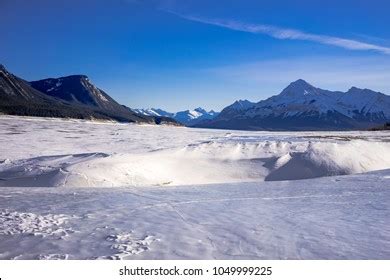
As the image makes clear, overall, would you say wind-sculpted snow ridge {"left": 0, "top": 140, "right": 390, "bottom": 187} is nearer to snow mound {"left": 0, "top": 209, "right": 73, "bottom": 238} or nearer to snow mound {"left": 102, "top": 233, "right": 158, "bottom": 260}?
snow mound {"left": 0, "top": 209, "right": 73, "bottom": 238}

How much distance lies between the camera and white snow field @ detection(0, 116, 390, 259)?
7125 mm

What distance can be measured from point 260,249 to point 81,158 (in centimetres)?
1414

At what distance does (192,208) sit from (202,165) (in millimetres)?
9640

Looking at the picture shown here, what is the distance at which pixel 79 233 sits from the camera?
8.08 meters

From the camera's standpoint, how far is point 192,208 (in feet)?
35.5

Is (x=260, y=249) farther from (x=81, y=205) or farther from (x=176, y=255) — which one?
(x=81, y=205)

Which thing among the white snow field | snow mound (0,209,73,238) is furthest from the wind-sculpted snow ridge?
snow mound (0,209,73,238)

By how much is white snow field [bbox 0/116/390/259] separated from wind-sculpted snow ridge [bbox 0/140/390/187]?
0.06 metres

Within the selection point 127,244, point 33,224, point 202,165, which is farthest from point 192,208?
point 202,165

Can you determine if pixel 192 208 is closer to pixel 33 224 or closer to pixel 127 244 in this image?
pixel 127 244

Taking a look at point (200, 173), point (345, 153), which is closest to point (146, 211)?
point (200, 173)

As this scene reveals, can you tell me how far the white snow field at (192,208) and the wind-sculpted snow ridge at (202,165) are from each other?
65 mm
